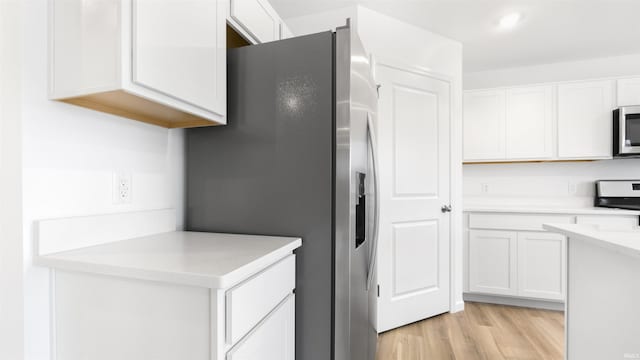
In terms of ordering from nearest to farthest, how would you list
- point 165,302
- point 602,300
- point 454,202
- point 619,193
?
point 165,302, point 602,300, point 454,202, point 619,193

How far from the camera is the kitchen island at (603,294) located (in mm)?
1050

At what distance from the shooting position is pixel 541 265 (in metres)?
2.77

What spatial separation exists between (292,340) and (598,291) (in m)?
1.21

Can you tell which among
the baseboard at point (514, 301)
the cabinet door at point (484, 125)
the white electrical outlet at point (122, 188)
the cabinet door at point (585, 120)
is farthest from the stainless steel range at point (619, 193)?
the white electrical outlet at point (122, 188)

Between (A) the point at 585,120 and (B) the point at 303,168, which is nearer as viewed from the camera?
(B) the point at 303,168

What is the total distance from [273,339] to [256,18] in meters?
1.39

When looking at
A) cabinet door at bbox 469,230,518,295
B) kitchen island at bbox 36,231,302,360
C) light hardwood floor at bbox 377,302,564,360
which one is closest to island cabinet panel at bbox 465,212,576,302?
cabinet door at bbox 469,230,518,295

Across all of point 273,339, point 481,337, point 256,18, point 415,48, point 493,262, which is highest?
point 415,48

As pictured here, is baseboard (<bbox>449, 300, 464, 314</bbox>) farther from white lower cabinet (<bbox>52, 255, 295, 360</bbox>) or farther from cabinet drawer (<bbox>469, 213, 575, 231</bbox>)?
white lower cabinet (<bbox>52, 255, 295, 360</bbox>)

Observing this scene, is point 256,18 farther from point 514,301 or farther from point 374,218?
point 514,301

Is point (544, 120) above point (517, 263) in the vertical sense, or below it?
Result: above

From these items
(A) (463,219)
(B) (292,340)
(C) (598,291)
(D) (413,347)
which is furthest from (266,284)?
(A) (463,219)

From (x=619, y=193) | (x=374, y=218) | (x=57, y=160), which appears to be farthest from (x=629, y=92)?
(x=57, y=160)

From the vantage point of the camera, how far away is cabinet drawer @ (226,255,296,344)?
73cm
